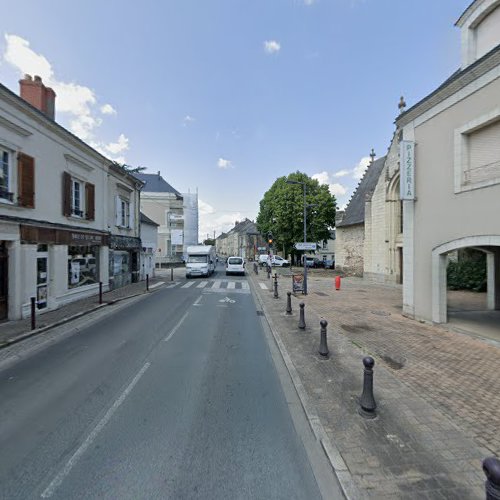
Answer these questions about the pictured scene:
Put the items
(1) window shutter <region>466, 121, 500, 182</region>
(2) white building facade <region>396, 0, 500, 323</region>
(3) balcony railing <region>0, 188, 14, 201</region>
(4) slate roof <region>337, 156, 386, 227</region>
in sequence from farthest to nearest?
1. (4) slate roof <region>337, 156, 386, 227</region>
2. (3) balcony railing <region>0, 188, 14, 201</region>
3. (1) window shutter <region>466, 121, 500, 182</region>
4. (2) white building facade <region>396, 0, 500, 323</region>

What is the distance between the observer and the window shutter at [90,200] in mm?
13117

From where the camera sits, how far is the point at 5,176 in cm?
878

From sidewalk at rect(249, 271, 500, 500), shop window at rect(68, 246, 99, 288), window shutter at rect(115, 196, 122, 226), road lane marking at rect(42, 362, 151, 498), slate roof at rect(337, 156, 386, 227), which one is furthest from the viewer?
slate roof at rect(337, 156, 386, 227)

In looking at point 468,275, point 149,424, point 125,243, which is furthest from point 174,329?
point 468,275

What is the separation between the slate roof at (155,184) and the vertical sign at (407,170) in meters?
34.8

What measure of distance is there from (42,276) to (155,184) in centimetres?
3259

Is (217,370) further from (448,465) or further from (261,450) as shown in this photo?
(448,465)

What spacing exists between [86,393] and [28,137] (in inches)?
357

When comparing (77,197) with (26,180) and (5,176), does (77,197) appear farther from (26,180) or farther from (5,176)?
(5,176)

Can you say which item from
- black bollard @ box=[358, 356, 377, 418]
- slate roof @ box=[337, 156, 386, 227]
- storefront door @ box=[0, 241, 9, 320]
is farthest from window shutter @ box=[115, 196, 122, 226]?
slate roof @ box=[337, 156, 386, 227]

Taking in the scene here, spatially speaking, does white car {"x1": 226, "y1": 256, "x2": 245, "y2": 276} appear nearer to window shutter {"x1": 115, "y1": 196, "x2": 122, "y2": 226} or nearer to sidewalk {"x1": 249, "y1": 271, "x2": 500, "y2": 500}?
window shutter {"x1": 115, "y1": 196, "x2": 122, "y2": 226}

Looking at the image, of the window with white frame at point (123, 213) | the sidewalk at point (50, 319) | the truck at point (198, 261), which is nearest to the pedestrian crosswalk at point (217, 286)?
the truck at point (198, 261)

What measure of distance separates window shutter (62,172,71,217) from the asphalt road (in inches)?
256

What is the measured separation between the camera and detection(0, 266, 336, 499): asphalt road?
2.71m
